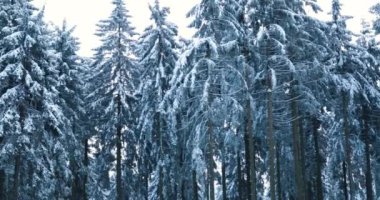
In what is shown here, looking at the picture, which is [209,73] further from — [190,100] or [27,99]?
[27,99]

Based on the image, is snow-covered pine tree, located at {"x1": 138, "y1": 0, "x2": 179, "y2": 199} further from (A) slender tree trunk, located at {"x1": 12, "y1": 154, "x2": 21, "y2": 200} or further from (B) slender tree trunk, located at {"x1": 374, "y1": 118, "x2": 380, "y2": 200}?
(B) slender tree trunk, located at {"x1": 374, "y1": 118, "x2": 380, "y2": 200}

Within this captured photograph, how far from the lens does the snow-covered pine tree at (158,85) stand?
32.4 metres

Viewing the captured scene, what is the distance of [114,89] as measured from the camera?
34.1m

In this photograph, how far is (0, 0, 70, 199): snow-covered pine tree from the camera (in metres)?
23.7

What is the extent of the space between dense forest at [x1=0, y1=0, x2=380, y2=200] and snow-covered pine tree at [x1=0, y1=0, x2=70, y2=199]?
0.22ft

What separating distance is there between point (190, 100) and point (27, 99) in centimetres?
833

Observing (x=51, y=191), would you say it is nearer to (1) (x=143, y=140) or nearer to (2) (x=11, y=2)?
(1) (x=143, y=140)

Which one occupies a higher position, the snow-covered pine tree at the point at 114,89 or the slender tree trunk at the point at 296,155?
the snow-covered pine tree at the point at 114,89

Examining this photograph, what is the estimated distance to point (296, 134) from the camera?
24594 mm

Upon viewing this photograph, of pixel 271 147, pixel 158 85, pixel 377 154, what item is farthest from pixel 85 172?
pixel 377 154

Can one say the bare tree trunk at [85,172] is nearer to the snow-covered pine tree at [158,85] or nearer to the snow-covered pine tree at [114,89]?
the snow-covered pine tree at [114,89]

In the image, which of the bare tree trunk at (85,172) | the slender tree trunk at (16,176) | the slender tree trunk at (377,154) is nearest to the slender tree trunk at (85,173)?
the bare tree trunk at (85,172)

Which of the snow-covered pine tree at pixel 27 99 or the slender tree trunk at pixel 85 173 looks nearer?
the snow-covered pine tree at pixel 27 99

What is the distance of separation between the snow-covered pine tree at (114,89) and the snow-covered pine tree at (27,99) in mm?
7198
